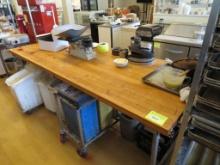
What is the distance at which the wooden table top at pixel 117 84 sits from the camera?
37.3 inches

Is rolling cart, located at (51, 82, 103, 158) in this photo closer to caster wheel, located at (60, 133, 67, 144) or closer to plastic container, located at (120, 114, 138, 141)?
caster wheel, located at (60, 133, 67, 144)

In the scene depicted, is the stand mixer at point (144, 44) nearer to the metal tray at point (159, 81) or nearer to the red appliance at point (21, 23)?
the metal tray at point (159, 81)

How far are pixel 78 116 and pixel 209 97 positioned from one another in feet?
3.20

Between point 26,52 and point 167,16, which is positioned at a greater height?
point 167,16

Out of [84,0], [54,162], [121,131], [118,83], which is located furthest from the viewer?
[84,0]

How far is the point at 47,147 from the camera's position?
176 centimetres

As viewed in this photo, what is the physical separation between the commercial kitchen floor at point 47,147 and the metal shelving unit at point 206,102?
851 millimetres

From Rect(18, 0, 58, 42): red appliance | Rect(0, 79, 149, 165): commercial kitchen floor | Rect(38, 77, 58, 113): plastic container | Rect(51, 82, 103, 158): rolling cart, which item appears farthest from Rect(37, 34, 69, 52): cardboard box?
Rect(18, 0, 58, 42): red appliance

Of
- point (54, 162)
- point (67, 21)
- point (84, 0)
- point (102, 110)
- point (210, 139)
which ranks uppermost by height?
point (84, 0)

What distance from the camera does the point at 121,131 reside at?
1.82 metres

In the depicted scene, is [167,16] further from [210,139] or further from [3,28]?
[3,28]

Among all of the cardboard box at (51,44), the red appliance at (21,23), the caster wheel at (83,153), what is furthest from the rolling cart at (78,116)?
the red appliance at (21,23)

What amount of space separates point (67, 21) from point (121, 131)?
2681mm

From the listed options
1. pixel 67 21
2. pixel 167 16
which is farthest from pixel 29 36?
pixel 167 16
